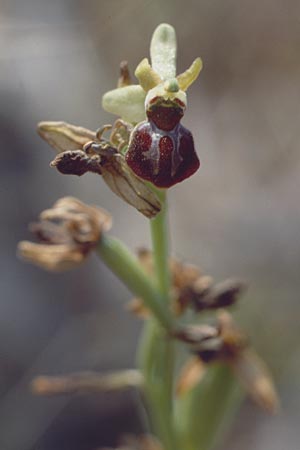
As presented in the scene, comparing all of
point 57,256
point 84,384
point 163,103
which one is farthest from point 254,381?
point 163,103

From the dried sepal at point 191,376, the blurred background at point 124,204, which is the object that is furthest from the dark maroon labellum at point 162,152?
the blurred background at point 124,204

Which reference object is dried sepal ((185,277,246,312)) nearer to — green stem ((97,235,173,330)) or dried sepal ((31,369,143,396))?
green stem ((97,235,173,330))

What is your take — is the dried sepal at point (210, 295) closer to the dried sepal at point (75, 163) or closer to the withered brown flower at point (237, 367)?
the withered brown flower at point (237, 367)

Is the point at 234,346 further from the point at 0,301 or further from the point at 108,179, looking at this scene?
the point at 0,301

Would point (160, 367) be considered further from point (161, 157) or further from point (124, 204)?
point (124, 204)

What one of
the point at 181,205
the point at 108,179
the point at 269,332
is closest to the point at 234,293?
the point at 108,179

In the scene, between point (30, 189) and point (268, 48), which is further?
point (268, 48)
